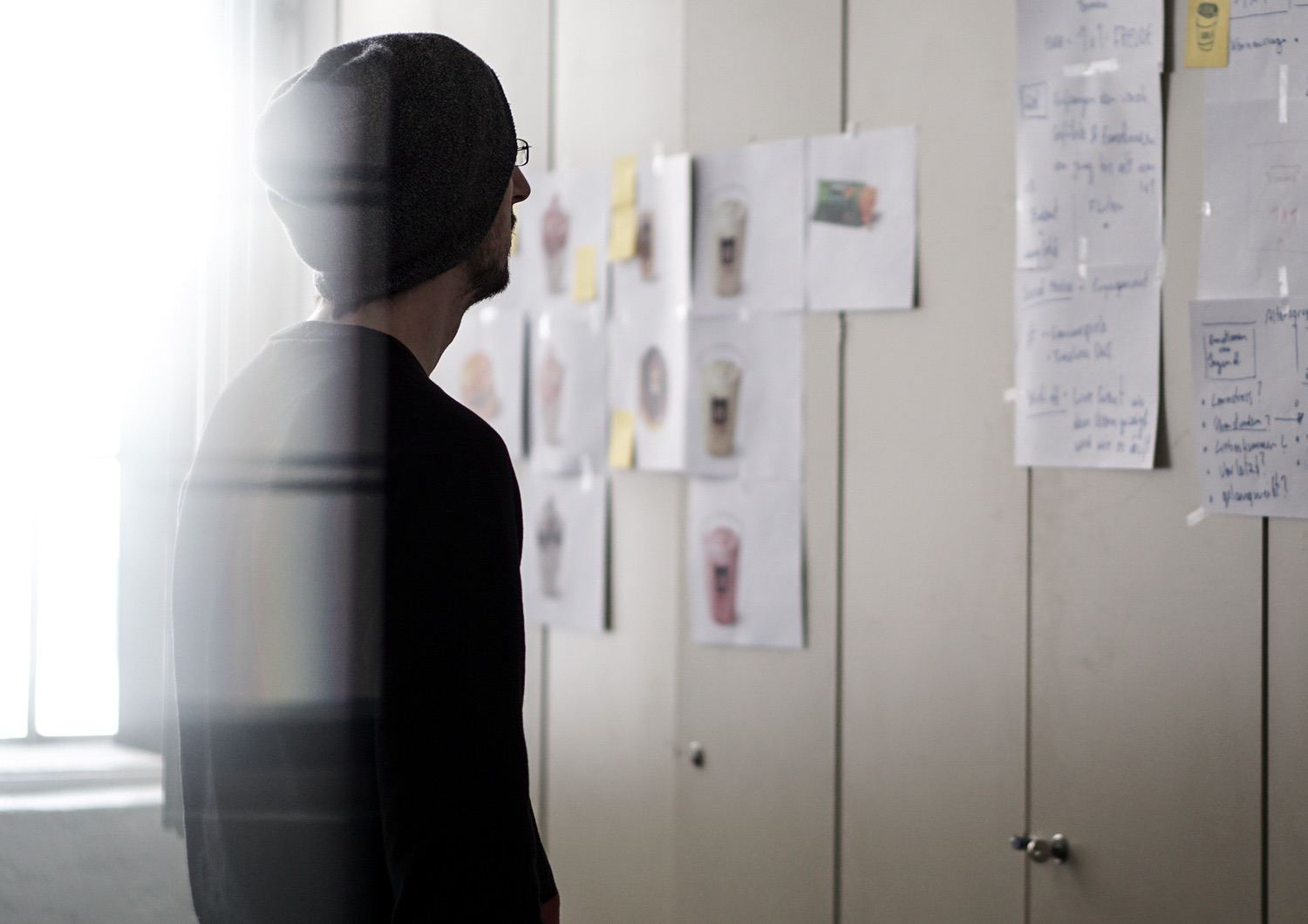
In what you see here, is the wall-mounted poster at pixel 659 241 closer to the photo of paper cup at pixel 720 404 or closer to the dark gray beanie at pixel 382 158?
the photo of paper cup at pixel 720 404

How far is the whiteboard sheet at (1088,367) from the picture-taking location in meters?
1.68

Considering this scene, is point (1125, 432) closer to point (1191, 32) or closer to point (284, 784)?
point (1191, 32)

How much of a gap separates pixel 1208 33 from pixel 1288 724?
2.96 ft

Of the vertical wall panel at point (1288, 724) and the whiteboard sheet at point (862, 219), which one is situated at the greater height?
the whiteboard sheet at point (862, 219)

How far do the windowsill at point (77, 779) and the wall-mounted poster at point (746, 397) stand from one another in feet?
4.86

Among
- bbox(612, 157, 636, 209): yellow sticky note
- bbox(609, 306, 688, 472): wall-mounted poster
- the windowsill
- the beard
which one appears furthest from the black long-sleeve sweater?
the windowsill

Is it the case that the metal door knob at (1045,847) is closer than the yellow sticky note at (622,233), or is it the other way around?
the metal door knob at (1045,847)

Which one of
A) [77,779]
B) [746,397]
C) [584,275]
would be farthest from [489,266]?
[77,779]

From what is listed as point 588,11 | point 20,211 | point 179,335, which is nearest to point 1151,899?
point 588,11

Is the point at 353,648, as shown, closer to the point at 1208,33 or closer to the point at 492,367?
the point at 1208,33

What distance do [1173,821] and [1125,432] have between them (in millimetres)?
524

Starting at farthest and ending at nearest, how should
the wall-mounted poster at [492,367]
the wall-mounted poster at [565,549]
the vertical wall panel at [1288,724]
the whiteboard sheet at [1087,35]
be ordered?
the wall-mounted poster at [492,367] → the wall-mounted poster at [565,549] → the whiteboard sheet at [1087,35] → the vertical wall panel at [1288,724]

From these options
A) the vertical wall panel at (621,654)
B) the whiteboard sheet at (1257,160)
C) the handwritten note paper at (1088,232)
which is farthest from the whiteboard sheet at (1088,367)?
the vertical wall panel at (621,654)

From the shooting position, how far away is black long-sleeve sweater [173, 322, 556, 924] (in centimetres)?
85
